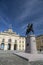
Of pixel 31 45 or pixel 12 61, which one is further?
pixel 31 45

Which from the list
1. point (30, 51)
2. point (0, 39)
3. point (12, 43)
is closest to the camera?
point (30, 51)

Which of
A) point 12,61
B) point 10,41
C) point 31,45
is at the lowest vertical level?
point 12,61

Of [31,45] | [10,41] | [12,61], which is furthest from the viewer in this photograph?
[10,41]

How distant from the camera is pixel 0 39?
4388 centimetres

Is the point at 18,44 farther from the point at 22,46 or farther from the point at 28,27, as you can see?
the point at 28,27

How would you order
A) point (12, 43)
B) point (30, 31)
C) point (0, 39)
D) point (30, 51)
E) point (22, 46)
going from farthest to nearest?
point (22, 46) < point (12, 43) < point (0, 39) < point (30, 31) < point (30, 51)

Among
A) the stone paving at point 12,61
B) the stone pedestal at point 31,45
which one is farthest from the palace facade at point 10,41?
the stone paving at point 12,61

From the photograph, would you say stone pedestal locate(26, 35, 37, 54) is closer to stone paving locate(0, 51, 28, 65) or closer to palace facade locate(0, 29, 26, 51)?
stone paving locate(0, 51, 28, 65)

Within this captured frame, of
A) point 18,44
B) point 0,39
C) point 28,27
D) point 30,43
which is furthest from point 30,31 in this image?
point 18,44

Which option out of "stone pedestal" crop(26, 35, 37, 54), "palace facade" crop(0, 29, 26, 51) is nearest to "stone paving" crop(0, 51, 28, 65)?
"stone pedestal" crop(26, 35, 37, 54)

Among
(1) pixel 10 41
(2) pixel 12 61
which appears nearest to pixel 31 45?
(2) pixel 12 61

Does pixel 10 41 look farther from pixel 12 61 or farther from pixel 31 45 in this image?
pixel 12 61

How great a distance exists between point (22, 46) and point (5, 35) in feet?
40.6

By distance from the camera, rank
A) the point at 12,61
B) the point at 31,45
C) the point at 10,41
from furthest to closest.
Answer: the point at 10,41 → the point at 31,45 → the point at 12,61
